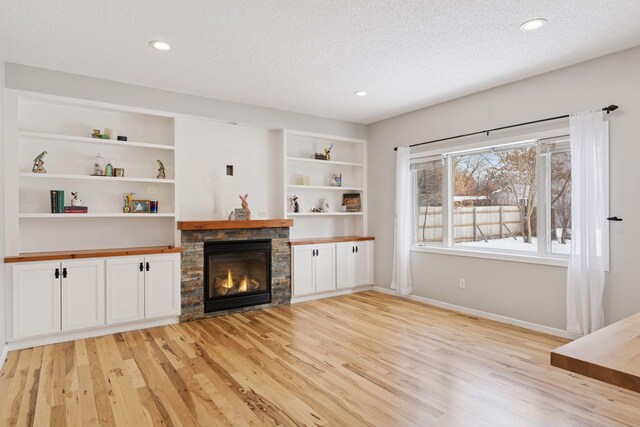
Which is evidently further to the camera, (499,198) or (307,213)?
(307,213)

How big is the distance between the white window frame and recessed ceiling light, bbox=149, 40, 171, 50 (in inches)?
136

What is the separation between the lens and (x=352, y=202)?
20.1ft

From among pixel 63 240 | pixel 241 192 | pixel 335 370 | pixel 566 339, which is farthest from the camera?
pixel 241 192

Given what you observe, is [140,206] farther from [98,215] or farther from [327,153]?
[327,153]

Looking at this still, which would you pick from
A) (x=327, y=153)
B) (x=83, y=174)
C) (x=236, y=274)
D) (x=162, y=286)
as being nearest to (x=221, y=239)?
(x=236, y=274)

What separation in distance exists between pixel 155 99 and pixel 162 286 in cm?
216

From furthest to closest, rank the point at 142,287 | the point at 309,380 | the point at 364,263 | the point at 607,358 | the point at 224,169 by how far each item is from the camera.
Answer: the point at 364,263, the point at 224,169, the point at 142,287, the point at 309,380, the point at 607,358

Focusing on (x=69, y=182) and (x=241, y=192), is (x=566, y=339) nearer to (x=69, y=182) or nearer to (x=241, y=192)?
(x=241, y=192)

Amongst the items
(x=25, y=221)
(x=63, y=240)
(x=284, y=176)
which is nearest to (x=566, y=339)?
(x=284, y=176)

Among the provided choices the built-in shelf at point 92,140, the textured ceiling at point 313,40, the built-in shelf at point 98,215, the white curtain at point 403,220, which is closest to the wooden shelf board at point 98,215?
the built-in shelf at point 98,215

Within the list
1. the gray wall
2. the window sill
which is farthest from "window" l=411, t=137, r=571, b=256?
the gray wall

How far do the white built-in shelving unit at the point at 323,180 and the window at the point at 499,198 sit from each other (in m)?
1.08

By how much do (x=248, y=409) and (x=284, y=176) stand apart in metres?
3.41

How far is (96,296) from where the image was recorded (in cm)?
381
